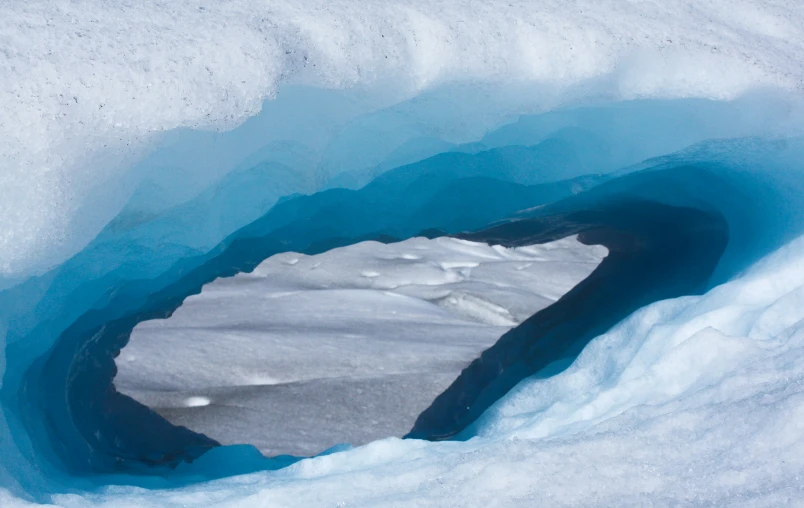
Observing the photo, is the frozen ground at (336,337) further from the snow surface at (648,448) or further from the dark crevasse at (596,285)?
the snow surface at (648,448)

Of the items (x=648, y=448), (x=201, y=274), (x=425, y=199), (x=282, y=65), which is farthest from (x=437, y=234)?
(x=648, y=448)

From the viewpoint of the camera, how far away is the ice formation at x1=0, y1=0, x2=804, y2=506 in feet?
3.98

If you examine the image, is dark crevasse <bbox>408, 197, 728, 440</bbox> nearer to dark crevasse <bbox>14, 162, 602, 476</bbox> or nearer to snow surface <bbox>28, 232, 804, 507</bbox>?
Result: dark crevasse <bbox>14, 162, 602, 476</bbox>

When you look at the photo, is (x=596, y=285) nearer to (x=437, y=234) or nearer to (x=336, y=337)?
(x=437, y=234)

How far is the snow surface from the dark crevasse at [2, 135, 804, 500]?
0.32 metres

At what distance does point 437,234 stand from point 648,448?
1123 mm

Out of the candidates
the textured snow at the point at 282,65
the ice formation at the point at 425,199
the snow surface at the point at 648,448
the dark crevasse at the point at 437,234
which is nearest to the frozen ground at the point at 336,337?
the dark crevasse at the point at 437,234

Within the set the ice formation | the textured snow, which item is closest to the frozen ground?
the ice formation

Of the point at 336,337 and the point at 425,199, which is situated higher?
the point at 425,199

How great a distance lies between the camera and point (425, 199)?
1.99m

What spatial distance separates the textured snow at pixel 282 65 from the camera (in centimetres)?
128

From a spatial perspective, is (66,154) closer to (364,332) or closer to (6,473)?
(6,473)

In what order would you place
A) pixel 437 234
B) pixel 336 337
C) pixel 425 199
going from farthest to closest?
pixel 336 337, pixel 437 234, pixel 425 199

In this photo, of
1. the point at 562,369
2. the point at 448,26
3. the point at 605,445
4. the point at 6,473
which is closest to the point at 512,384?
the point at 562,369
